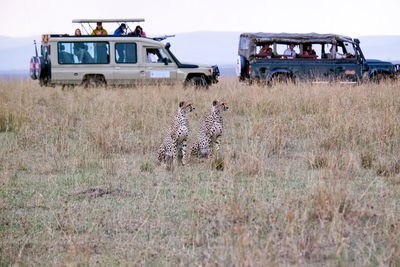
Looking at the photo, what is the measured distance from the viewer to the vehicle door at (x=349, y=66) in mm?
17453

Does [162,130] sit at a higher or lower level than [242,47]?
lower

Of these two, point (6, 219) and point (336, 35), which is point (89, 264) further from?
point (336, 35)

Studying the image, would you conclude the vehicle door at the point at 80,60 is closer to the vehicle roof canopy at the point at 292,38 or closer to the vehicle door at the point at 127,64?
the vehicle door at the point at 127,64

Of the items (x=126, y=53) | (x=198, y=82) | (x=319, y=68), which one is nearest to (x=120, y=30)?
(x=126, y=53)

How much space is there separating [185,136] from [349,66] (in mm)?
10821

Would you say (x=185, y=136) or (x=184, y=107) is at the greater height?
(x=184, y=107)

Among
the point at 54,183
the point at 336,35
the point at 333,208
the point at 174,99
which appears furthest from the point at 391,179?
the point at 336,35

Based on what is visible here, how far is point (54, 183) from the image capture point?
6.89 m

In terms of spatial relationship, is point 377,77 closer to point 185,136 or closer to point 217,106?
point 217,106

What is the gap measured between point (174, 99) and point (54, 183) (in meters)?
7.44

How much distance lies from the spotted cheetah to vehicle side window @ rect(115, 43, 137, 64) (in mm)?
9765

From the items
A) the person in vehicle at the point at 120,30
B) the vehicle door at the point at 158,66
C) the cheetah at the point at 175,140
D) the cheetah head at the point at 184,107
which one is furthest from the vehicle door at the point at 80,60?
the cheetah at the point at 175,140

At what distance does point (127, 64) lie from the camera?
58.5ft

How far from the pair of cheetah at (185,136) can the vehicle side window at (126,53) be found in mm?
9728
